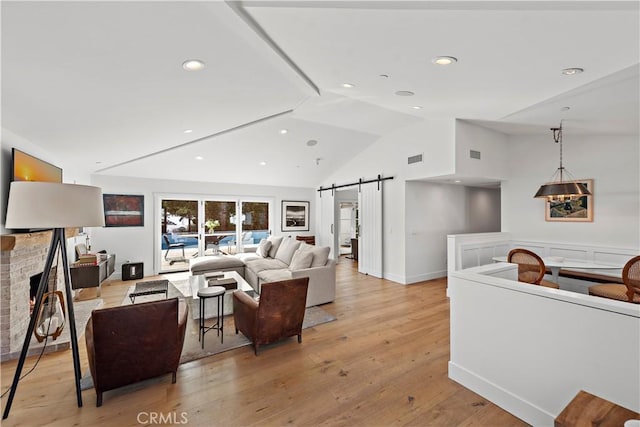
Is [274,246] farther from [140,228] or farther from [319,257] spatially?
[140,228]

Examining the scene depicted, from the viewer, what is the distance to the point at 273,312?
292cm

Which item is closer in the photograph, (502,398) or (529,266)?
(502,398)

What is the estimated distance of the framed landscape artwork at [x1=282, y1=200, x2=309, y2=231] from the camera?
855 centimetres

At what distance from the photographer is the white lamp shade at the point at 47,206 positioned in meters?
1.92

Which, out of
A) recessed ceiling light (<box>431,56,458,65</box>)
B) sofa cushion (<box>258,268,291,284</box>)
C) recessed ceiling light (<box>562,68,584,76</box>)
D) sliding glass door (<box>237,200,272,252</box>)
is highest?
recessed ceiling light (<box>431,56,458,65</box>)

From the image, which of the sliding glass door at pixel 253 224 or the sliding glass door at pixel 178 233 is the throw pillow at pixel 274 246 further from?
the sliding glass door at pixel 178 233

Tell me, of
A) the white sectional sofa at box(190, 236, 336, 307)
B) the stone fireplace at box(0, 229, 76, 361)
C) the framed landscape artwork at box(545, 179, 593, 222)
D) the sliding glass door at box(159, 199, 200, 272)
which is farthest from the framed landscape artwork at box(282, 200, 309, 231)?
the framed landscape artwork at box(545, 179, 593, 222)

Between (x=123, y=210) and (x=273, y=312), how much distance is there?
5374 mm

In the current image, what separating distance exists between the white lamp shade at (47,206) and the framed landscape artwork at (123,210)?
4885 mm

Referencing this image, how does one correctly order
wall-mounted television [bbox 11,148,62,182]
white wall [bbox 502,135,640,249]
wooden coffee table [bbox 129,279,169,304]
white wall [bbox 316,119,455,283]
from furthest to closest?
white wall [bbox 316,119,455,283], white wall [bbox 502,135,640,249], wooden coffee table [bbox 129,279,169,304], wall-mounted television [bbox 11,148,62,182]

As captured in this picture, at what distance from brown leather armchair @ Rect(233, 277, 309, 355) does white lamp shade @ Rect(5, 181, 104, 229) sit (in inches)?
62.5

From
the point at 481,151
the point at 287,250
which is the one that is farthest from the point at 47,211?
the point at 481,151

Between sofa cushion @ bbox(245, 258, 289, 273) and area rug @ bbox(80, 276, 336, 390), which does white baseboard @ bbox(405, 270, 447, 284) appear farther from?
sofa cushion @ bbox(245, 258, 289, 273)

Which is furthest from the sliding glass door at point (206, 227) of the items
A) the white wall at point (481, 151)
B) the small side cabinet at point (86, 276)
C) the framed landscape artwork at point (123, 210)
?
the white wall at point (481, 151)
